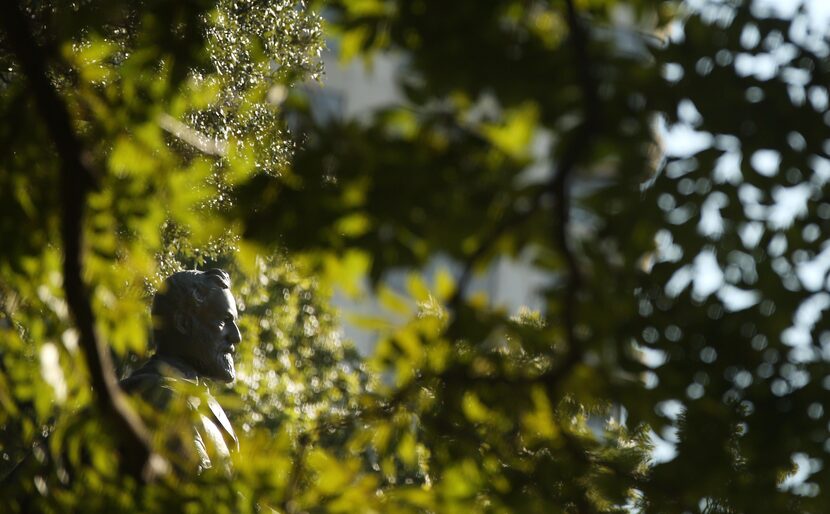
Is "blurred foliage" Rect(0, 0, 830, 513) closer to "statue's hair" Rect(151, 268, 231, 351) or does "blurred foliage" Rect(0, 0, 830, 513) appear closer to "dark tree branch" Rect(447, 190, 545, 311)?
"dark tree branch" Rect(447, 190, 545, 311)

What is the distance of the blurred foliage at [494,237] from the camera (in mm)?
2789

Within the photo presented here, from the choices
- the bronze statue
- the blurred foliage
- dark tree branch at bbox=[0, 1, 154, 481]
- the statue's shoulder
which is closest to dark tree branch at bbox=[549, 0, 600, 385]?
the blurred foliage

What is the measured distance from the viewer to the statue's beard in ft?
19.0

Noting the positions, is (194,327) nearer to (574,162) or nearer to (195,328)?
(195,328)

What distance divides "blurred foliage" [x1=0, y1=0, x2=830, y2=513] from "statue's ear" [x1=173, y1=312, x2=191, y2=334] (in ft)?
6.74

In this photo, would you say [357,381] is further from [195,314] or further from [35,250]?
[35,250]

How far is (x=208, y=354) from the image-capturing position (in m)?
5.80

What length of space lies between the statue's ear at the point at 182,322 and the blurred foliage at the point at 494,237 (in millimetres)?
2055

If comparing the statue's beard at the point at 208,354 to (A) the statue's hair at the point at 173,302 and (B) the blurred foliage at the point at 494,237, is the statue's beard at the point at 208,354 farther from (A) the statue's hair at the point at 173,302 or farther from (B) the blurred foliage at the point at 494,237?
(B) the blurred foliage at the point at 494,237

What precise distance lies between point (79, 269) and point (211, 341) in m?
3.05

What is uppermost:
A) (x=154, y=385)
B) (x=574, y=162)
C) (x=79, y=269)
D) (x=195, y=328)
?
(x=574, y=162)

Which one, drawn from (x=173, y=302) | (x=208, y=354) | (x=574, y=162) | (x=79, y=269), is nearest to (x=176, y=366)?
(x=208, y=354)

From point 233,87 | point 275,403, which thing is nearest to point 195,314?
point 233,87

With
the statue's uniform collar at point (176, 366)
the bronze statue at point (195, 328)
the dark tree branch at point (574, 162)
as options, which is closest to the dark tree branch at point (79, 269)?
the dark tree branch at point (574, 162)
